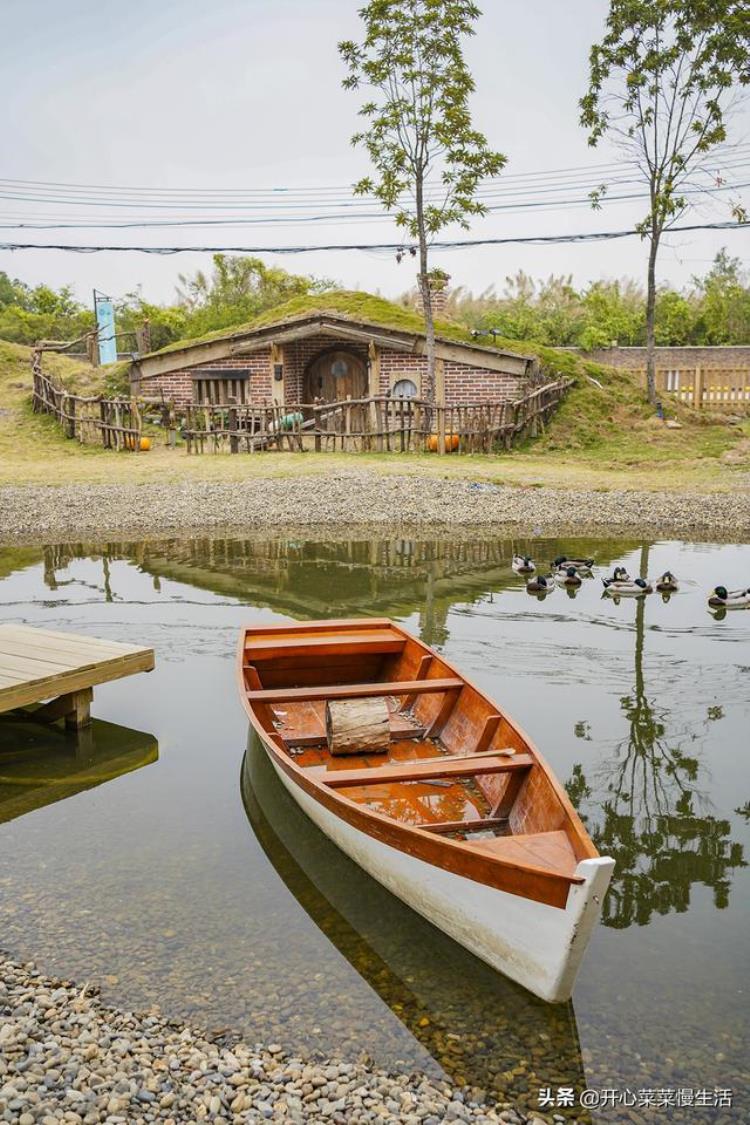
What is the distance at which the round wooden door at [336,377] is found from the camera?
27922 mm

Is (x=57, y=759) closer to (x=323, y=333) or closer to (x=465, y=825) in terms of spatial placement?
(x=465, y=825)

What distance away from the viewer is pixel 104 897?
15.9 feet

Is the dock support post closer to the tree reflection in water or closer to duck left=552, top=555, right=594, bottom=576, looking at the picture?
the tree reflection in water

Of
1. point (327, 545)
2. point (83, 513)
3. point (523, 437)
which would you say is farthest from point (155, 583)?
point (523, 437)

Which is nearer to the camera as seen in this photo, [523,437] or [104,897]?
[104,897]

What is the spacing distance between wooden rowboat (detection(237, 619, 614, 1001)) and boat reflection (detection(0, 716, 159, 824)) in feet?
3.36

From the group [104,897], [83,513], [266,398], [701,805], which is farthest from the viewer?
[266,398]

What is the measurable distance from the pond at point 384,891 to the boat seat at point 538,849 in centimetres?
61

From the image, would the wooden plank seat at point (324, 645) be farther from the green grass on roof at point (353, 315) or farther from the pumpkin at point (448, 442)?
the green grass on roof at point (353, 315)

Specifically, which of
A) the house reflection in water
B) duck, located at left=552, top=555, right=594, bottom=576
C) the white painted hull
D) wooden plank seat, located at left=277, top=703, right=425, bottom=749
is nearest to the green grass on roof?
the house reflection in water

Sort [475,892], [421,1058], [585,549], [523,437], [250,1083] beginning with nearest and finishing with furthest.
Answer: [250,1083] → [421,1058] → [475,892] → [585,549] → [523,437]

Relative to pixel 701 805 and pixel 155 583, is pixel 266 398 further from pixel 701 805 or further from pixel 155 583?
pixel 701 805

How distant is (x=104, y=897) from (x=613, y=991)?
249cm

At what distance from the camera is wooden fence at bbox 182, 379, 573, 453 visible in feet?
77.0
